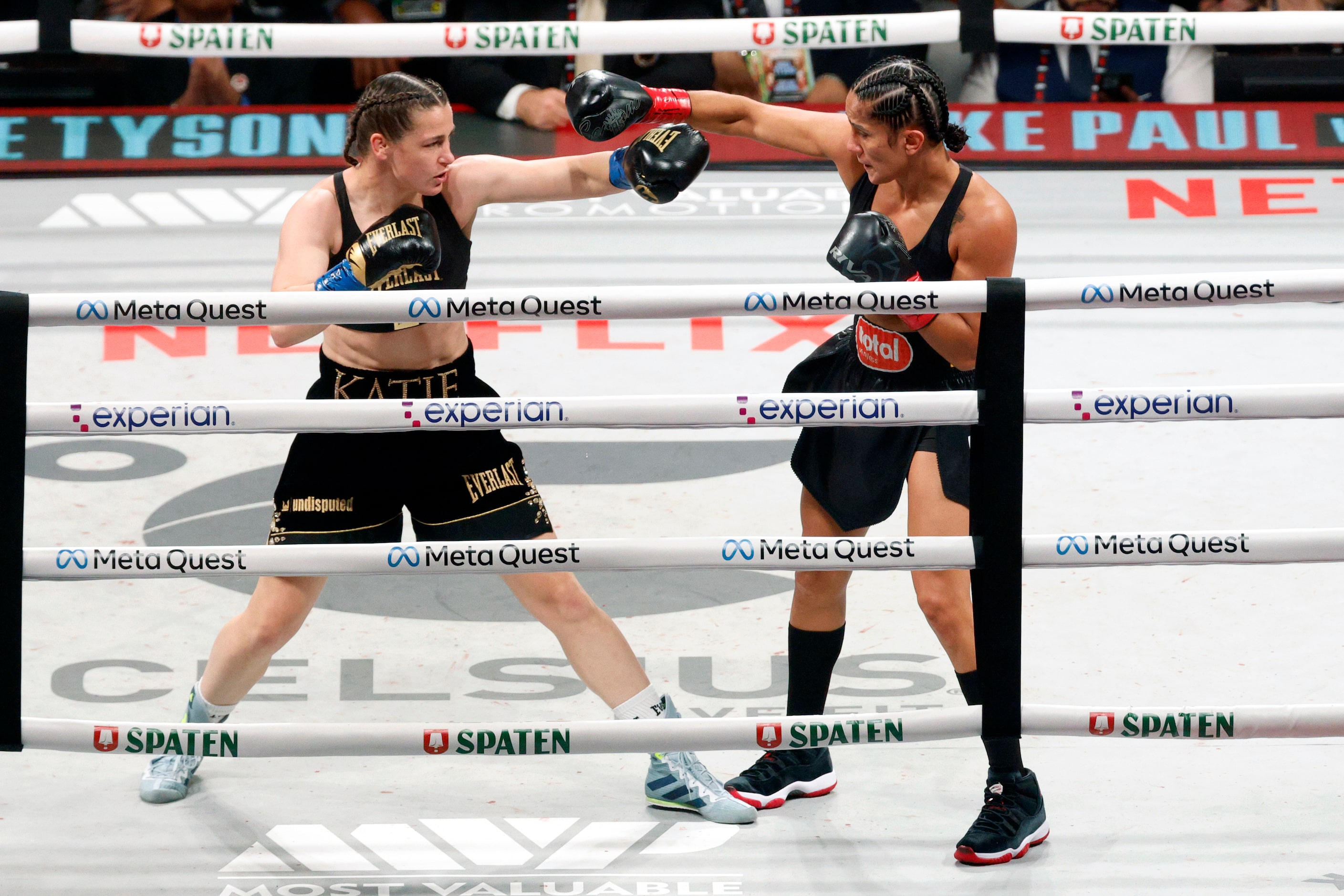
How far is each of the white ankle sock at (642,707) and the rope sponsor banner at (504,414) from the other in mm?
685

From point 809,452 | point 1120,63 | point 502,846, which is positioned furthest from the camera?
point 1120,63

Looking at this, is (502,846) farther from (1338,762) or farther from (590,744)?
(1338,762)

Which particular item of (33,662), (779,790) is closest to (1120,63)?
(779,790)

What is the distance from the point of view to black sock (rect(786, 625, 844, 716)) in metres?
3.06

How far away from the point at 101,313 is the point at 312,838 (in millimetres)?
1028

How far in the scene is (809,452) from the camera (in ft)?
9.91

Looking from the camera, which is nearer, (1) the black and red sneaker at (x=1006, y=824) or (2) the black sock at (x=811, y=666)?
(1) the black and red sneaker at (x=1006, y=824)

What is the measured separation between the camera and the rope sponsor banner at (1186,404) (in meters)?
2.35

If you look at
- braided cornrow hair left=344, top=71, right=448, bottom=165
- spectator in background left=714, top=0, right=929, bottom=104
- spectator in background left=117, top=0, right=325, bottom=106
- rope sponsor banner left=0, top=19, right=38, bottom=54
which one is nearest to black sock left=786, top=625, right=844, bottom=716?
braided cornrow hair left=344, top=71, right=448, bottom=165

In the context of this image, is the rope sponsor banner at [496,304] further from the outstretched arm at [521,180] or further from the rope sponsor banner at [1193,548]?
the outstretched arm at [521,180]

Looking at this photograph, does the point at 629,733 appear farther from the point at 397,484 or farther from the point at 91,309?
the point at 91,309

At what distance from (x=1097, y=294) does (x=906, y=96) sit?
0.69 m

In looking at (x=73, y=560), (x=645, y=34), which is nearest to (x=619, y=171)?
(x=73, y=560)

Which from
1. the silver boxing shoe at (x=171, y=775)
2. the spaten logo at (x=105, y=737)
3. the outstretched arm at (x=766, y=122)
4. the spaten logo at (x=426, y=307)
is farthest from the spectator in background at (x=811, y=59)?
the spaten logo at (x=105, y=737)
